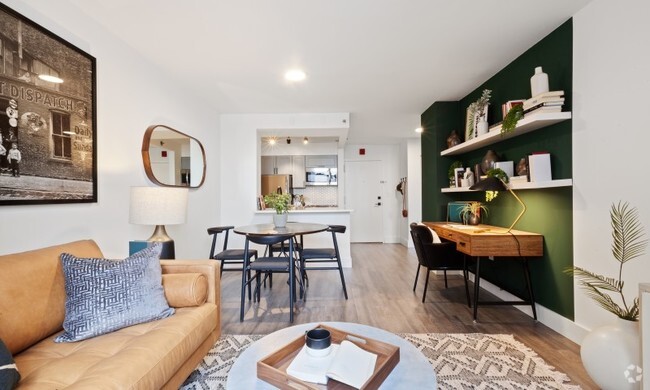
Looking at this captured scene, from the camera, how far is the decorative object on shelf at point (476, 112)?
3086mm

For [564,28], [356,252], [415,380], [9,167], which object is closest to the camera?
[415,380]

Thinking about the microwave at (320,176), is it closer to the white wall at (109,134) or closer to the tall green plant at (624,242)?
the white wall at (109,134)

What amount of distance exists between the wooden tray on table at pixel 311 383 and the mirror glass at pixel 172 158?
231cm

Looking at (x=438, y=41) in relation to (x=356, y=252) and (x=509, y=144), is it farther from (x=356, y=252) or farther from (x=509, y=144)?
(x=356, y=252)

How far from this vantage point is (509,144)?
294 cm

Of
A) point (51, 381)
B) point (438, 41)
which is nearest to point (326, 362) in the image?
point (51, 381)

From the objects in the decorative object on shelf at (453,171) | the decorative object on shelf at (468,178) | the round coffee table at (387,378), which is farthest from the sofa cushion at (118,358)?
the decorative object on shelf at (453,171)

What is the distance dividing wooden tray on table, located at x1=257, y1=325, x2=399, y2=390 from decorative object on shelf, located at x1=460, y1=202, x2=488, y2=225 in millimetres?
2571

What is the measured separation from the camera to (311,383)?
0.98 meters

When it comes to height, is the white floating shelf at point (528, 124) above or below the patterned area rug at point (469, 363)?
above

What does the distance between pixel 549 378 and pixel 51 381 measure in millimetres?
2467

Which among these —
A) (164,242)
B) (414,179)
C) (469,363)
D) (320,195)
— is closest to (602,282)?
(469,363)

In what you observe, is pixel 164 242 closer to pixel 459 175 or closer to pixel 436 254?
pixel 436 254

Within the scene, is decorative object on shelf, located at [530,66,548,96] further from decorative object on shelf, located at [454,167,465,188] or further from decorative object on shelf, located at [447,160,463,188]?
decorative object on shelf, located at [447,160,463,188]
